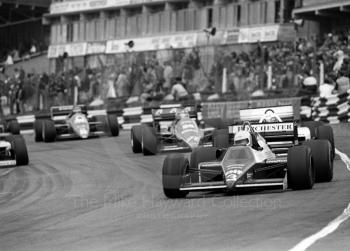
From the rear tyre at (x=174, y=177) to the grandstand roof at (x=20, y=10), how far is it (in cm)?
3708

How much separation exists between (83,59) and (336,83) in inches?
775

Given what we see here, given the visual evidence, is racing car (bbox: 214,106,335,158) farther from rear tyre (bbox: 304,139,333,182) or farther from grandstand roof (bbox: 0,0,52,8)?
grandstand roof (bbox: 0,0,52,8)

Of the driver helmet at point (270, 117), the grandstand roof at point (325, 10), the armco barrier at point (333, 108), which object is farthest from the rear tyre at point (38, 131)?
the driver helmet at point (270, 117)

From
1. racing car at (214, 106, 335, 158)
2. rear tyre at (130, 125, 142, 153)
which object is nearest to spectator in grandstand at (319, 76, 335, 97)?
rear tyre at (130, 125, 142, 153)

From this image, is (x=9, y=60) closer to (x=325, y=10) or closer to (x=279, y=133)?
(x=325, y=10)

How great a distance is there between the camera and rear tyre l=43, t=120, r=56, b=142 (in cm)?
2831

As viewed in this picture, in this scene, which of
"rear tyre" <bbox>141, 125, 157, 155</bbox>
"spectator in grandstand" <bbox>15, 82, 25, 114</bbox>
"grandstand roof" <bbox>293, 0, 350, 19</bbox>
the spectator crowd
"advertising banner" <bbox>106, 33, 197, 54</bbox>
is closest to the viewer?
"rear tyre" <bbox>141, 125, 157, 155</bbox>

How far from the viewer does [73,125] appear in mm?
28594

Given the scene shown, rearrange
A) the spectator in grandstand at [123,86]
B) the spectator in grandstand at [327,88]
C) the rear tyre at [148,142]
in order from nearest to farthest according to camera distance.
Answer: the rear tyre at [148,142] < the spectator in grandstand at [327,88] < the spectator in grandstand at [123,86]

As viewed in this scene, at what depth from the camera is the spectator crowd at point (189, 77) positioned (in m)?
29.4

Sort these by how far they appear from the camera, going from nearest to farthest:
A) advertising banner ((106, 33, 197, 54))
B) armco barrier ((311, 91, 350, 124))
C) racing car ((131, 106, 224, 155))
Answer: racing car ((131, 106, 224, 155))
armco barrier ((311, 91, 350, 124))
advertising banner ((106, 33, 197, 54))

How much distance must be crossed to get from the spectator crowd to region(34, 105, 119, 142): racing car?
350 centimetres

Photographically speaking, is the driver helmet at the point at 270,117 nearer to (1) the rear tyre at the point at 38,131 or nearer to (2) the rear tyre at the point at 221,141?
(2) the rear tyre at the point at 221,141

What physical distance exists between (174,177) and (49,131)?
15.1 metres
